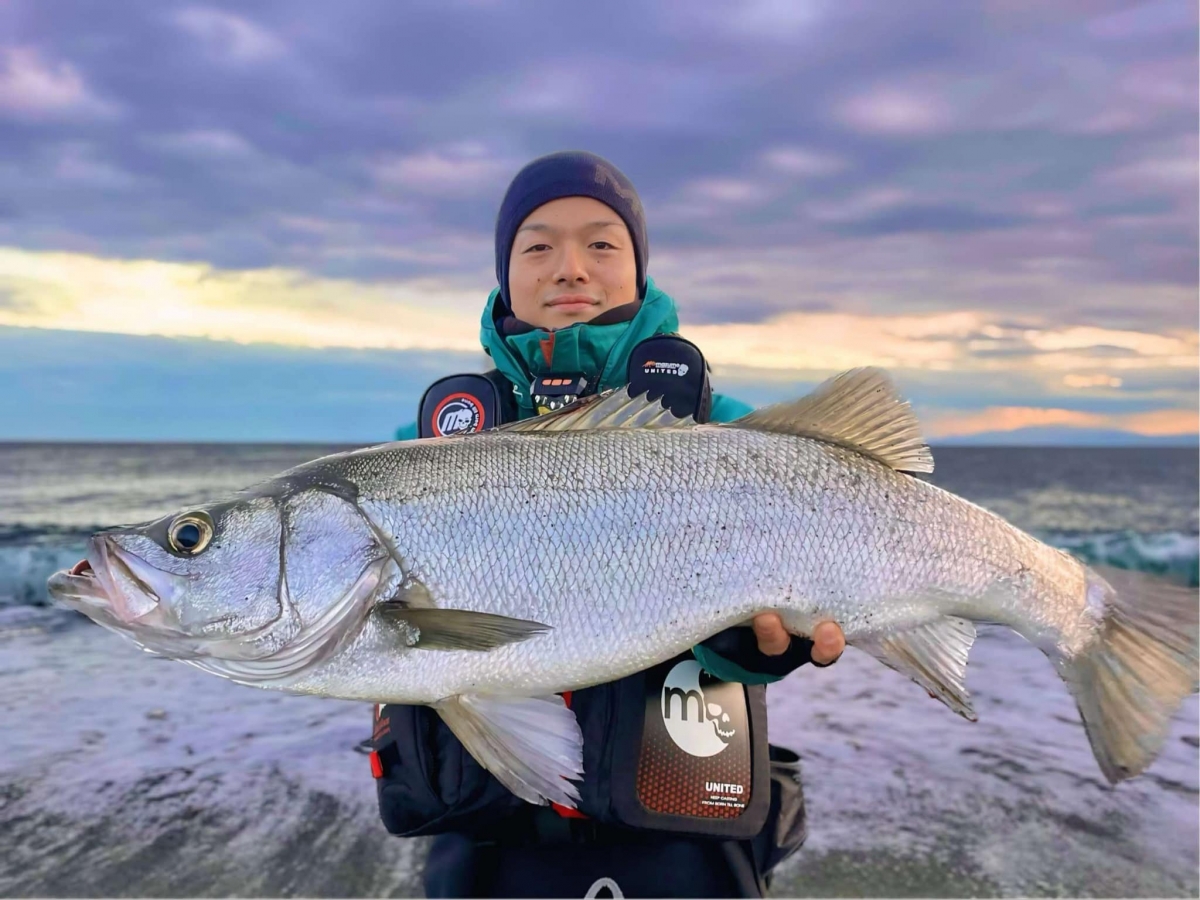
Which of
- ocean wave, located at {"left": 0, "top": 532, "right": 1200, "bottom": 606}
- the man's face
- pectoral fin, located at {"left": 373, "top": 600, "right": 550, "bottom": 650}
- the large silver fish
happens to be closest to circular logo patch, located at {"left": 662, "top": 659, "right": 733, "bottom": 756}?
Answer: the large silver fish

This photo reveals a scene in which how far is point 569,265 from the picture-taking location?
3.43m

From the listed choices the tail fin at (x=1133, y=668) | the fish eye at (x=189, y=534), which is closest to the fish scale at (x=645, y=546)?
the tail fin at (x=1133, y=668)

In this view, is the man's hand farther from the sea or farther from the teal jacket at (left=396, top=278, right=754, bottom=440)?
the sea

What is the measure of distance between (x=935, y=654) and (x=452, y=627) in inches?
58.8

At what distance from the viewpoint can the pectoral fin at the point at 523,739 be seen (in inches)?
93.3

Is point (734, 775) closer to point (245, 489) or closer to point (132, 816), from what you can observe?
point (245, 489)

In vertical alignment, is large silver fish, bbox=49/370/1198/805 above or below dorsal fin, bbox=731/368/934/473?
below

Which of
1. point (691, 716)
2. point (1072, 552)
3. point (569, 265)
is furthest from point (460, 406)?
point (1072, 552)

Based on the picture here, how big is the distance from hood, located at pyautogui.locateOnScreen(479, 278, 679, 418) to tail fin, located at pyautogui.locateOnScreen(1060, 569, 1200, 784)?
6.04 feet

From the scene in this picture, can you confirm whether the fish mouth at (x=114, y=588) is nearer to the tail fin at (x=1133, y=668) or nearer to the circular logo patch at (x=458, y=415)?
the circular logo patch at (x=458, y=415)

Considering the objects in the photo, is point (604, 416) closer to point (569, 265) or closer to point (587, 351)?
point (587, 351)

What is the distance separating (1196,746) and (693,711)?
5.93 metres

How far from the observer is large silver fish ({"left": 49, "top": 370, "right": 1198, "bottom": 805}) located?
2.33 meters

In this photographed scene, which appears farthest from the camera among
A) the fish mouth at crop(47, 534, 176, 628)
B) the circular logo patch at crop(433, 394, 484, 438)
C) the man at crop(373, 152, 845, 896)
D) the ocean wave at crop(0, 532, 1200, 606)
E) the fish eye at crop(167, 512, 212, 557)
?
the ocean wave at crop(0, 532, 1200, 606)
